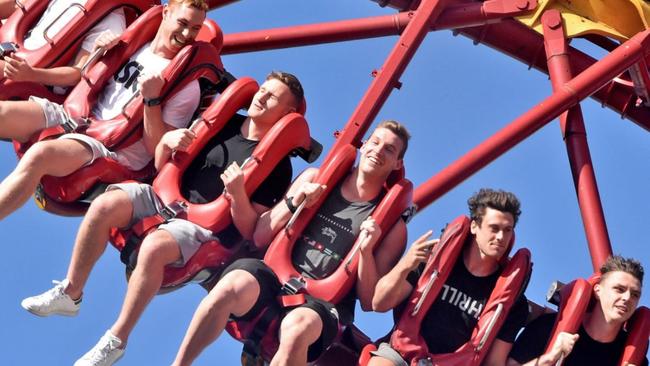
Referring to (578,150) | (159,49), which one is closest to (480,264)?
(159,49)

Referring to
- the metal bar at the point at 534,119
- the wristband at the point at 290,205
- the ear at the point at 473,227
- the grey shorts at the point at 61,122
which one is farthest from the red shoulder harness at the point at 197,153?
the ear at the point at 473,227

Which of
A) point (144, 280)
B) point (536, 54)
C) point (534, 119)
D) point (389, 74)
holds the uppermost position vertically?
point (536, 54)

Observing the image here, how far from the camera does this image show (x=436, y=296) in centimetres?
784

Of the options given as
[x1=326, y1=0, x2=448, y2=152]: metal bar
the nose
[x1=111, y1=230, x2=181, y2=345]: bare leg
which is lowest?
[x1=111, y1=230, x2=181, y2=345]: bare leg

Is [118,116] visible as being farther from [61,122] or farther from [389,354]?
[389,354]

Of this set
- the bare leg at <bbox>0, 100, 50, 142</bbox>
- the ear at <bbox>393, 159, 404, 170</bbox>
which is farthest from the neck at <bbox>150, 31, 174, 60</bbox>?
the ear at <bbox>393, 159, 404, 170</bbox>

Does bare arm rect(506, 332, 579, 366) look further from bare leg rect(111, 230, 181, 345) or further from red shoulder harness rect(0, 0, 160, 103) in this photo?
red shoulder harness rect(0, 0, 160, 103)

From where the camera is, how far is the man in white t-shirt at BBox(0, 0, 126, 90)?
8.64 m

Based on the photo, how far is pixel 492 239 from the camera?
7852 millimetres

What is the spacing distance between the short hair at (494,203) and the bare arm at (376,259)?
1.24 feet

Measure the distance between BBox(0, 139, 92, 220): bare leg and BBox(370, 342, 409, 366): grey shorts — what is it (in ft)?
6.24

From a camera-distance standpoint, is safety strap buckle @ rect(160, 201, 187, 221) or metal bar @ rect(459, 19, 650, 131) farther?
metal bar @ rect(459, 19, 650, 131)

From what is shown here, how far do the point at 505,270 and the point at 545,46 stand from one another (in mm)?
3003

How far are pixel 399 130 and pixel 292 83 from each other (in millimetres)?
718
